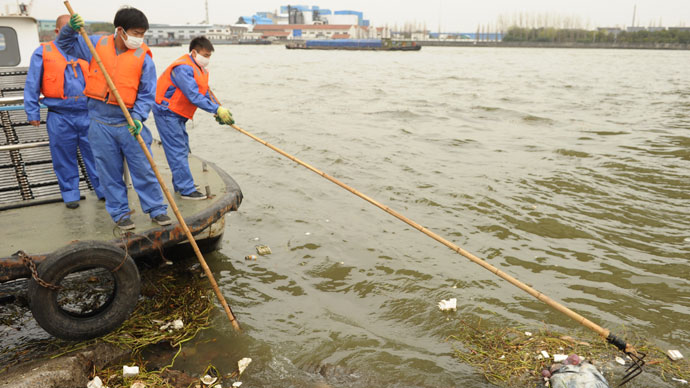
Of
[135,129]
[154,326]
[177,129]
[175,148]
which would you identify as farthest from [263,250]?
[135,129]

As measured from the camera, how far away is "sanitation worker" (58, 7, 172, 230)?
4.14m

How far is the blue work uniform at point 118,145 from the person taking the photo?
4.22 metres

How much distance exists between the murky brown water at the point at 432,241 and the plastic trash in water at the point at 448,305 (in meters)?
0.07

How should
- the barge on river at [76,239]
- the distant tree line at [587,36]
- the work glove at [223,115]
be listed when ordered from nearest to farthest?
the barge on river at [76,239] < the work glove at [223,115] < the distant tree line at [587,36]

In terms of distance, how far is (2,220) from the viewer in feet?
15.1

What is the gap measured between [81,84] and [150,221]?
67.7 inches

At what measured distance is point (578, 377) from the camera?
366cm

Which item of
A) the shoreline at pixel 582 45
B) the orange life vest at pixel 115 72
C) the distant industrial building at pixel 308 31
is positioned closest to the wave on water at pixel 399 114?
the orange life vest at pixel 115 72

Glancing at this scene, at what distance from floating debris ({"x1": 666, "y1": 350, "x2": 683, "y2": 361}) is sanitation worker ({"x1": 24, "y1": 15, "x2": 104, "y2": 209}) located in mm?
5908

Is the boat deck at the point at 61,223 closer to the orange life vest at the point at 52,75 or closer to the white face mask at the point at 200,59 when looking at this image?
the orange life vest at the point at 52,75

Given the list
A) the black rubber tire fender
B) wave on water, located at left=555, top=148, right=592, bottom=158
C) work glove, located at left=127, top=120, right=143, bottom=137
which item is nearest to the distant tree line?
wave on water, located at left=555, top=148, right=592, bottom=158

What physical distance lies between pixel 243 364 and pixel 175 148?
8.37 ft

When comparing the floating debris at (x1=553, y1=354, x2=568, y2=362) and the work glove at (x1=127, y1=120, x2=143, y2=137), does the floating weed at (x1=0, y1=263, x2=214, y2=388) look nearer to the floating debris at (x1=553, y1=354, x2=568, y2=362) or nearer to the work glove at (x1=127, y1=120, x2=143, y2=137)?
the work glove at (x1=127, y1=120, x2=143, y2=137)

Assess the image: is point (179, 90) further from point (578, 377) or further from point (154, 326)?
point (578, 377)
